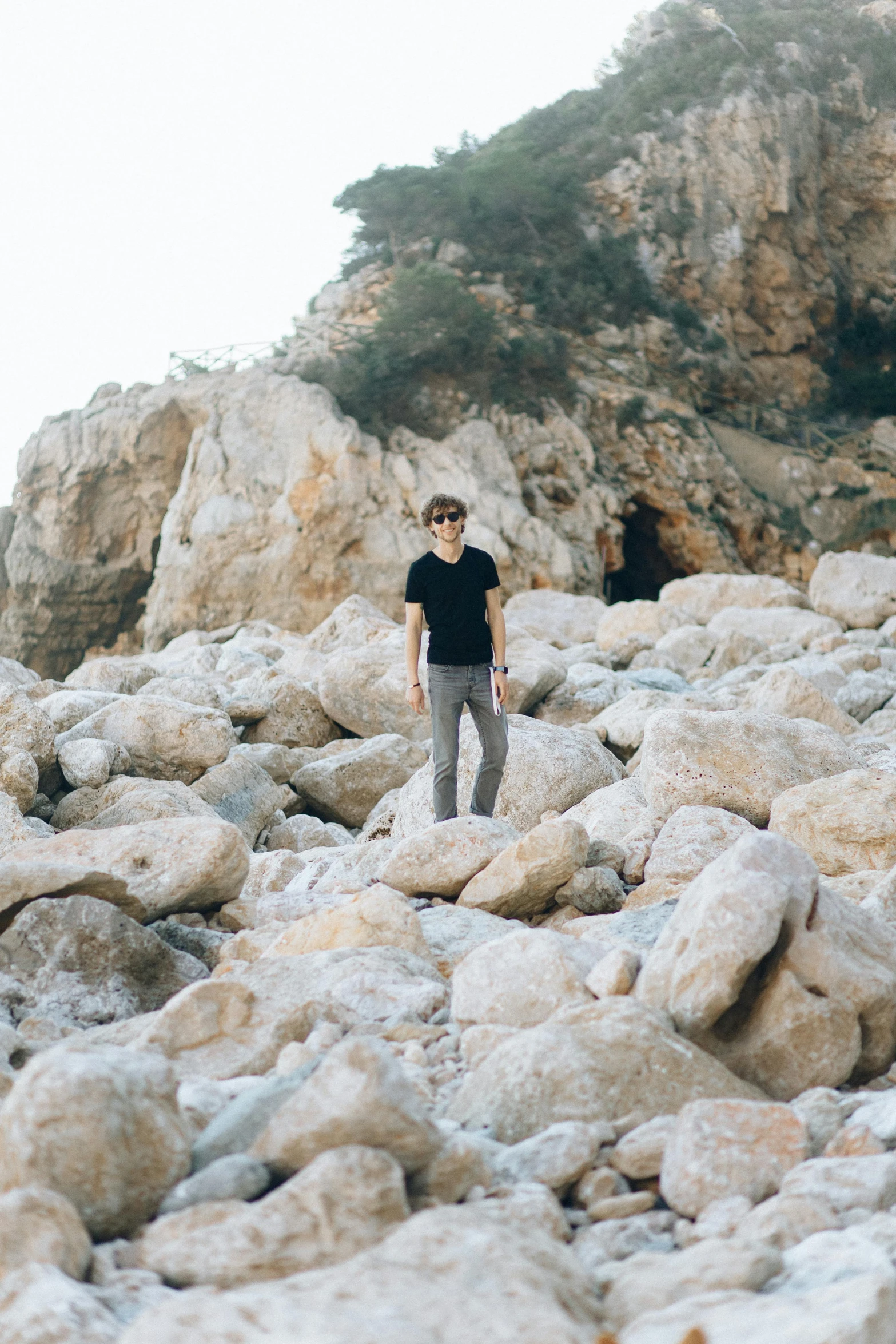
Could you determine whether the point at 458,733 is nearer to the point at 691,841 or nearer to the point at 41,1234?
the point at 691,841

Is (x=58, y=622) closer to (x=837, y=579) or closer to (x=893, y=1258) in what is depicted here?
(x=837, y=579)

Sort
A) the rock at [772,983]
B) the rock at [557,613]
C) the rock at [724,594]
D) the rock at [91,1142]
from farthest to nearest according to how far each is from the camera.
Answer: the rock at [557,613] < the rock at [724,594] < the rock at [772,983] < the rock at [91,1142]

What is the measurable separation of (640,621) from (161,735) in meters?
8.82

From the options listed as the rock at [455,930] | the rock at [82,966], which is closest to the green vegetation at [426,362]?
the rock at [455,930]

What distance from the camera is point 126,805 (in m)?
6.17

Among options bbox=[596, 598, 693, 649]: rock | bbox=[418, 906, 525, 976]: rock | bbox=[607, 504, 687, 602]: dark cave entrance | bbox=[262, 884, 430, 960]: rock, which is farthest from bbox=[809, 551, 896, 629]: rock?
bbox=[262, 884, 430, 960]: rock

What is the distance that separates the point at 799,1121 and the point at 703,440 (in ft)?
77.3

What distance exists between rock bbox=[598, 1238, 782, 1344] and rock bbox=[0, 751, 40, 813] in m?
4.95

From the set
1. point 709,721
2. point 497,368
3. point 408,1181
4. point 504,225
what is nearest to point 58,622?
point 497,368

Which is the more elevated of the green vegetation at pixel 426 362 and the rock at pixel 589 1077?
the green vegetation at pixel 426 362

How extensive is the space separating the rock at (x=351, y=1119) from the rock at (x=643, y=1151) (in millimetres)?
431

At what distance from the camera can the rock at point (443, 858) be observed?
15.6ft

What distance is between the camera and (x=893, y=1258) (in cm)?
198

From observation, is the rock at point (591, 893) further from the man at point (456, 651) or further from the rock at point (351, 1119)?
the rock at point (351, 1119)
